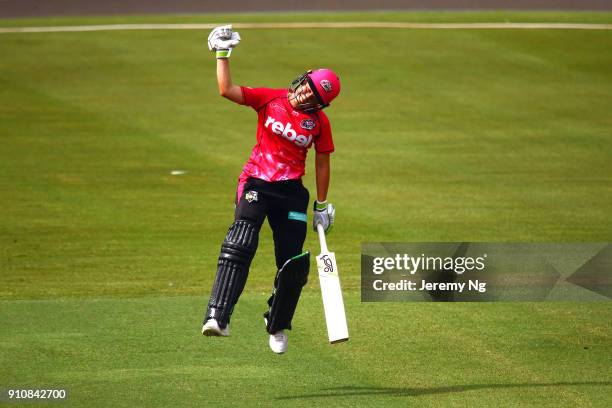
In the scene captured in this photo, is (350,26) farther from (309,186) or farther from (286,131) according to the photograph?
(286,131)

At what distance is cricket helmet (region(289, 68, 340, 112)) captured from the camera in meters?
9.06

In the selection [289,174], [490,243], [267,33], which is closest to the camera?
[289,174]

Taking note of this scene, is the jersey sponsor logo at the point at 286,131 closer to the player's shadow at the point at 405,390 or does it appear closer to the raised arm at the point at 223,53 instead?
the raised arm at the point at 223,53

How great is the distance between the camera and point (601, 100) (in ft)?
77.5

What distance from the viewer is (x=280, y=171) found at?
30.1 ft

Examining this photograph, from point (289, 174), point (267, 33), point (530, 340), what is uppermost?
point (289, 174)

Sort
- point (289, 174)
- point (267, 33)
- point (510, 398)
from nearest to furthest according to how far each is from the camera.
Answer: point (510, 398)
point (289, 174)
point (267, 33)

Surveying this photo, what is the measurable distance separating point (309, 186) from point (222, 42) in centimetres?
870

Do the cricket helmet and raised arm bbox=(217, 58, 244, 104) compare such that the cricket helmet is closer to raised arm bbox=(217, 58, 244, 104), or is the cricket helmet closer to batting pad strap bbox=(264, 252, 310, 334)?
raised arm bbox=(217, 58, 244, 104)

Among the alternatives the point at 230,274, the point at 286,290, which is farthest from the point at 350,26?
the point at 230,274

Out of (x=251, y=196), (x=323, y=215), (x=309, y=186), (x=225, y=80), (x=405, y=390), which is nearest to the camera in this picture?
(x=405, y=390)

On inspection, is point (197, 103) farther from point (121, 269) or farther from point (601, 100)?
point (121, 269)

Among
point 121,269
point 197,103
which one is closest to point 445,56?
point 197,103

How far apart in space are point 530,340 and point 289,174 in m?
2.59
